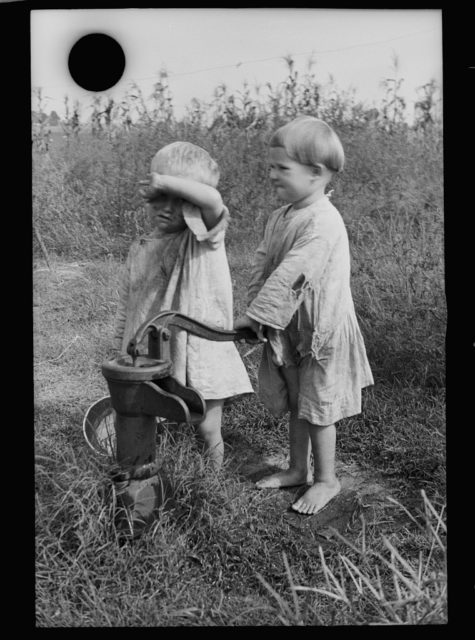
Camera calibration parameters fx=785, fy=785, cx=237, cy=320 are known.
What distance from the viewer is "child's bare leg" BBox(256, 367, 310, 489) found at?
268 cm

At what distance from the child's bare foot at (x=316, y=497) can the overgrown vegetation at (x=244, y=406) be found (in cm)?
7

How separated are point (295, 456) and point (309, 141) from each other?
3.50 ft

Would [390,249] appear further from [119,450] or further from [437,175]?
[119,450]

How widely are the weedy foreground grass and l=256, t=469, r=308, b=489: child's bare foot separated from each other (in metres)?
0.04

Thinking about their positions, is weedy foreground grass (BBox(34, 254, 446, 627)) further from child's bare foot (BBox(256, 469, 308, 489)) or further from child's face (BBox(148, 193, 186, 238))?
child's face (BBox(148, 193, 186, 238))

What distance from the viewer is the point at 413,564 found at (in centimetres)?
245

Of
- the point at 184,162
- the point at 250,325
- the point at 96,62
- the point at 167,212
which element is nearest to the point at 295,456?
the point at 250,325

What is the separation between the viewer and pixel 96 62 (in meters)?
2.35

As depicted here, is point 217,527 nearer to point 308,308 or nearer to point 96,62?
point 308,308

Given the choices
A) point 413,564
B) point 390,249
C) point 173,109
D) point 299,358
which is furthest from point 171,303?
point 413,564

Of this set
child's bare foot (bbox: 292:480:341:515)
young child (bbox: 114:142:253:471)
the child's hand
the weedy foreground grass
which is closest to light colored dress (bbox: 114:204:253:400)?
young child (bbox: 114:142:253:471)

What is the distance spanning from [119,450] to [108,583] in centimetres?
39

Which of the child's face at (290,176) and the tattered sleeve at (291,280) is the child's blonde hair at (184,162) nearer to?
the child's face at (290,176)

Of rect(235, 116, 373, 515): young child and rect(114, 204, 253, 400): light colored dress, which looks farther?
rect(114, 204, 253, 400): light colored dress
